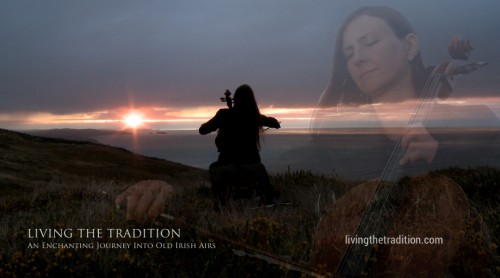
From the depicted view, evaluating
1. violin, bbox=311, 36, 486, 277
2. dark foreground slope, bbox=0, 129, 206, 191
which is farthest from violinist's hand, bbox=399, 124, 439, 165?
dark foreground slope, bbox=0, 129, 206, 191

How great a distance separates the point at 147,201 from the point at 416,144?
3825mm

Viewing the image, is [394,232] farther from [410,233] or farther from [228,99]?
[228,99]

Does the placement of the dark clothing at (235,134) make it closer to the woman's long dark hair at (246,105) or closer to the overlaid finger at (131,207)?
the woman's long dark hair at (246,105)

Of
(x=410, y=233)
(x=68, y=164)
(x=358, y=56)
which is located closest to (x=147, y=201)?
(x=410, y=233)

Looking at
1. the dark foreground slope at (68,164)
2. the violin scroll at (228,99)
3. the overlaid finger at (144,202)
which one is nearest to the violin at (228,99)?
the violin scroll at (228,99)

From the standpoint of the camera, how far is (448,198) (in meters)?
5.14

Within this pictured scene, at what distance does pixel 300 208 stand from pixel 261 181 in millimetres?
1180

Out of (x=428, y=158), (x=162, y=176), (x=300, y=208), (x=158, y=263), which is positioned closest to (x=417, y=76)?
(x=428, y=158)

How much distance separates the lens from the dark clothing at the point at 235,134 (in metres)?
7.54

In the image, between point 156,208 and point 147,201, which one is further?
point 147,201

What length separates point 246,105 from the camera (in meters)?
7.57

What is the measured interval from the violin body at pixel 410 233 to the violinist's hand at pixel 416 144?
37.2 inches

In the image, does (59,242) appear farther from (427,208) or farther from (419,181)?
(419,181)

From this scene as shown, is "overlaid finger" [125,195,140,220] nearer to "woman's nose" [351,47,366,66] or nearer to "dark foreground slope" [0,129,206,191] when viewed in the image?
"woman's nose" [351,47,366,66]
